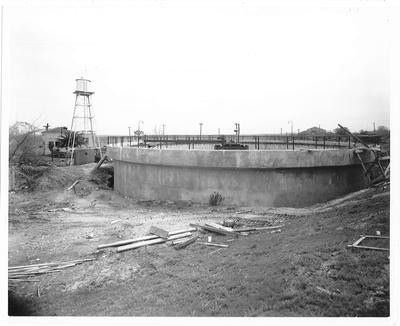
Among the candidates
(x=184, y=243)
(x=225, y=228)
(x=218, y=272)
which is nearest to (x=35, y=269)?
(x=184, y=243)

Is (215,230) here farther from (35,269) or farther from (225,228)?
(35,269)

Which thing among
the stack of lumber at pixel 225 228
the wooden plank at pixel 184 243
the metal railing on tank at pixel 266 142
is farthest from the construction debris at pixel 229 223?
the metal railing on tank at pixel 266 142

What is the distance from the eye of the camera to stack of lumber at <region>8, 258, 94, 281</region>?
6.83 m

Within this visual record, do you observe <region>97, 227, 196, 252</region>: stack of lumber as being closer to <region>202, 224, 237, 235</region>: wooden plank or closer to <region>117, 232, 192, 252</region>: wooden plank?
<region>117, 232, 192, 252</region>: wooden plank

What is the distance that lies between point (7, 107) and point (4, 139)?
73 cm

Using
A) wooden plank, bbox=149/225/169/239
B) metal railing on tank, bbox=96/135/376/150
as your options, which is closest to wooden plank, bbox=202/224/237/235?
wooden plank, bbox=149/225/169/239

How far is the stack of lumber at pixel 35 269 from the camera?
683 cm

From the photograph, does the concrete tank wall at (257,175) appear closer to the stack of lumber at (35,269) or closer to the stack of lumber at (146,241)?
the stack of lumber at (146,241)

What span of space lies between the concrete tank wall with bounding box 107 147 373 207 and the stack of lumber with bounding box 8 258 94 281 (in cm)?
575

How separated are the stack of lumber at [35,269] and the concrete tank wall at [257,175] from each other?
575cm

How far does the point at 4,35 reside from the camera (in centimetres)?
751
